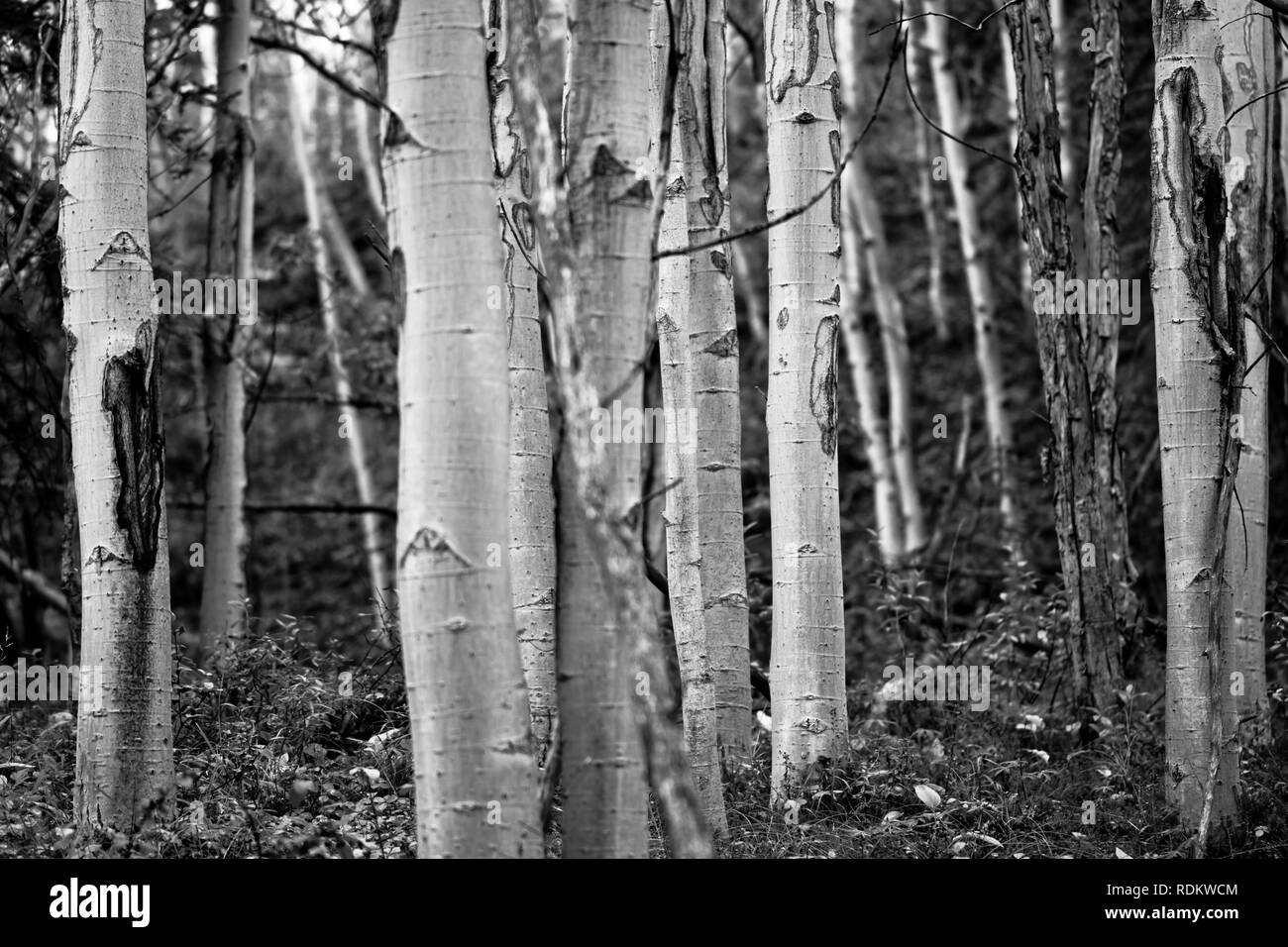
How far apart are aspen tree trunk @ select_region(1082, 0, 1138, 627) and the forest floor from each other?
113 cm

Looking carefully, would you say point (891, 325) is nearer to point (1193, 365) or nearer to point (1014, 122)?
point (1014, 122)

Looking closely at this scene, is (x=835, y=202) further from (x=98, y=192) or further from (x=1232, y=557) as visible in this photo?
(x=98, y=192)

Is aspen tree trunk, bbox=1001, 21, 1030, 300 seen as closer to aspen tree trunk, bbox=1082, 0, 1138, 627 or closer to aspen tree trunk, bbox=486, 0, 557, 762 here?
aspen tree trunk, bbox=1082, 0, 1138, 627

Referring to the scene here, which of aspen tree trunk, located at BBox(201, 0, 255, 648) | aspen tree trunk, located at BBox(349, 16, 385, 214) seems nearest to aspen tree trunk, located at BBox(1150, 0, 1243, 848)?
aspen tree trunk, located at BBox(201, 0, 255, 648)

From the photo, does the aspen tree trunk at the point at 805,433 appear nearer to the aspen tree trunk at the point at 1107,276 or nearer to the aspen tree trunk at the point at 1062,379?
the aspen tree trunk at the point at 1062,379

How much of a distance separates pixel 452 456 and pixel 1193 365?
12.5 ft

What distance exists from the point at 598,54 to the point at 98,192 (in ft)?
8.46

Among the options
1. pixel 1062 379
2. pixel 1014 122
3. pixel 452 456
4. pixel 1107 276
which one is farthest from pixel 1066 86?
pixel 452 456

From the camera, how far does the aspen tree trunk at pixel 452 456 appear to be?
3.26 metres

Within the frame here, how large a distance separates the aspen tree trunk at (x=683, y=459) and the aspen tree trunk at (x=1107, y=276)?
3.11 meters

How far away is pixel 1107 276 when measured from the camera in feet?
26.3

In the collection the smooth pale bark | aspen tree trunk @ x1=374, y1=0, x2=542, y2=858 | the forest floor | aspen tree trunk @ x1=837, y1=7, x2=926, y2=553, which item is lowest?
the forest floor

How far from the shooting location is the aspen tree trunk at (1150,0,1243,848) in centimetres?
549

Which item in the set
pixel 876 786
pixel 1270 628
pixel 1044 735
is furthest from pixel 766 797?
pixel 1270 628
